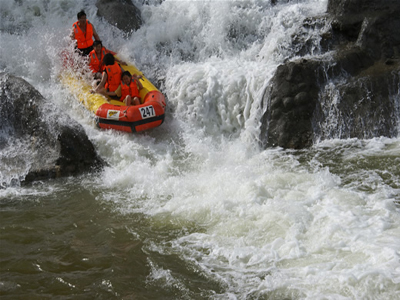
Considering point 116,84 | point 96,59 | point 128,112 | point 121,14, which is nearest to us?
point 128,112

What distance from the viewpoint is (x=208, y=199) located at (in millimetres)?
5234

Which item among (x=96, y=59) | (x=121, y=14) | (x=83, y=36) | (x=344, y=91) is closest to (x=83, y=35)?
(x=83, y=36)

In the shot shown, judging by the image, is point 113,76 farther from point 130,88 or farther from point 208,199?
point 208,199

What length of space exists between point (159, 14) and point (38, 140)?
4510 mm

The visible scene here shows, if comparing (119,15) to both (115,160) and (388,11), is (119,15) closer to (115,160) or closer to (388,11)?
(115,160)

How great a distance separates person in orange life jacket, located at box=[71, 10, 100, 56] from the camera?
8.47 meters

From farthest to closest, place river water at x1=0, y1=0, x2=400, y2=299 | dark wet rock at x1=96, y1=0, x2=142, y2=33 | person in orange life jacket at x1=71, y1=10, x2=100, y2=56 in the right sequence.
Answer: dark wet rock at x1=96, y1=0, x2=142, y2=33, person in orange life jacket at x1=71, y1=10, x2=100, y2=56, river water at x1=0, y1=0, x2=400, y2=299

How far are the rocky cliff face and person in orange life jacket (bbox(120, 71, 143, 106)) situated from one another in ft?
6.99

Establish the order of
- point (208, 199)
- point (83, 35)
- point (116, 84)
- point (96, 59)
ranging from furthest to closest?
point (83, 35) < point (96, 59) < point (116, 84) < point (208, 199)

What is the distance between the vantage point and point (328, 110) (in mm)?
6680

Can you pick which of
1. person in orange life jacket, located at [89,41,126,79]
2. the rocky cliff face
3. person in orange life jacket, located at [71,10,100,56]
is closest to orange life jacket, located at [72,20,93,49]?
person in orange life jacket, located at [71,10,100,56]

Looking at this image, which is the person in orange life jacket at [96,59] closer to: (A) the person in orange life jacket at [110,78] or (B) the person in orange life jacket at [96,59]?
(B) the person in orange life jacket at [96,59]

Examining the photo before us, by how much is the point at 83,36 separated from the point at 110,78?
1.36m

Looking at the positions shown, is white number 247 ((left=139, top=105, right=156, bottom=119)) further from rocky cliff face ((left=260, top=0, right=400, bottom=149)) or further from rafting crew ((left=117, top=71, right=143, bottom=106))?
rocky cliff face ((left=260, top=0, right=400, bottom=149))
